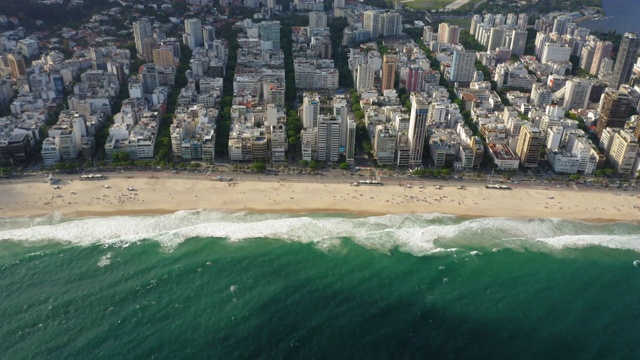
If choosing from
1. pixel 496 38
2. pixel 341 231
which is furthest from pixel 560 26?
pixel 341 231

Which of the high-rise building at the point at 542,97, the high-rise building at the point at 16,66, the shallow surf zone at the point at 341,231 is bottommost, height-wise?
the shallow surf zone at the point at 341,231

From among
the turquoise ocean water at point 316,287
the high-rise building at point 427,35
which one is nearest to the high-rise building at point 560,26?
the high-rise building at point 427,35

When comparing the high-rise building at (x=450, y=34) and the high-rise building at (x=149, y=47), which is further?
the high-rise building at (x=450, y=34)

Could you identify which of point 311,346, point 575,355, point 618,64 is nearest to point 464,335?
point 575,355

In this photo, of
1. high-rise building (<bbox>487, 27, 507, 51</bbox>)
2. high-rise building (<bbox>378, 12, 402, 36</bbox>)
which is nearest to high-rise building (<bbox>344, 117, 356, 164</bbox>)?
high-rise building (<bbox>487, 27, 507, 51</bbox>)

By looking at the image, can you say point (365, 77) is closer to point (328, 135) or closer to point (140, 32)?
point (328, 135)

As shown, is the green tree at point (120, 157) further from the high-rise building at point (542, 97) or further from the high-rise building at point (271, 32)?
the high-rise building at point (542, 97)

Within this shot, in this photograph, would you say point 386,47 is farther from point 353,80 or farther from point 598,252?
point 598,252
